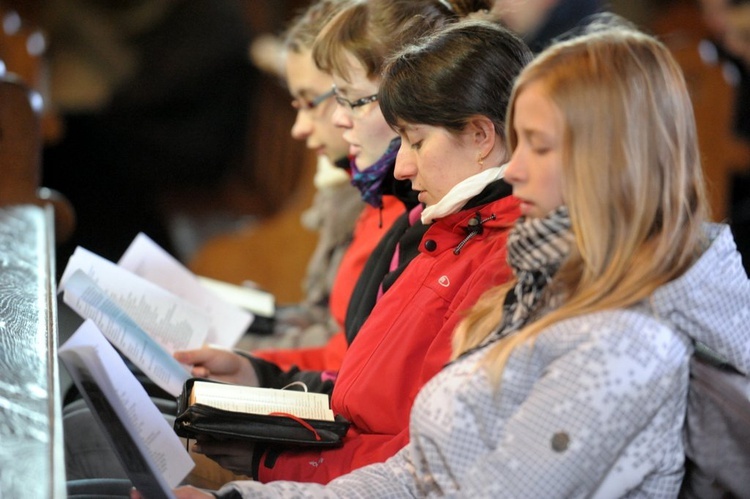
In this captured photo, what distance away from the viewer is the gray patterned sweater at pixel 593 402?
1.34m

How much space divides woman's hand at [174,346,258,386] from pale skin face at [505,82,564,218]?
3.20 feet

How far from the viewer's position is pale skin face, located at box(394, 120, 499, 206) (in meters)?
1.80

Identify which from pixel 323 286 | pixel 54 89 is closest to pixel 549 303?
pixel 323 286

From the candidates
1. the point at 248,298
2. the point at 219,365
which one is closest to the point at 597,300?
the point at 219,365

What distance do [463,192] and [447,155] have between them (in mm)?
70

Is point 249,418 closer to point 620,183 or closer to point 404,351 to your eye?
point 404,351

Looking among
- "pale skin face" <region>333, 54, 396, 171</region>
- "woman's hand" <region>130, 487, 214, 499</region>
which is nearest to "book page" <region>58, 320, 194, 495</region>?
"woman's hand" <region>130, 487, 214, 499</region>

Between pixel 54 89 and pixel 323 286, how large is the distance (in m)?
3.66

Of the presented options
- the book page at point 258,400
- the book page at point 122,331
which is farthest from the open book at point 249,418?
the book page at point 122,331

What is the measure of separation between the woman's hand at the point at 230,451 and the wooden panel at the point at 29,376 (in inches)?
12.2

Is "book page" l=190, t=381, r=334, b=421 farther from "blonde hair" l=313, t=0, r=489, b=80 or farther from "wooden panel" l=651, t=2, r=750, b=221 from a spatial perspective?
"wooden panel" l=651, t=2, r=750, b=221

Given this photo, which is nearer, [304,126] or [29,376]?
[29,376]

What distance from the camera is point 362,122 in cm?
222

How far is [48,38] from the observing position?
6258 millimetres
